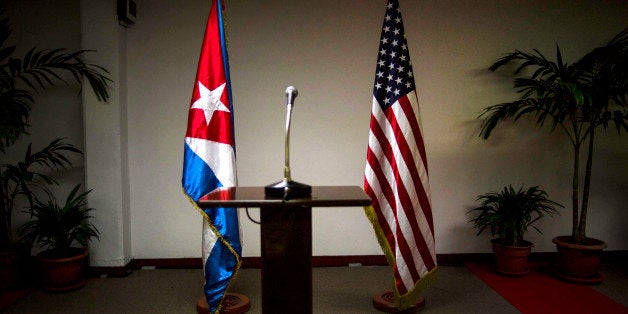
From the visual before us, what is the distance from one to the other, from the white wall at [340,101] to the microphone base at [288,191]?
2.00 m

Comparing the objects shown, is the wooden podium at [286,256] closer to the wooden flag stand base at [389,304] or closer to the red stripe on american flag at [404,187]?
the red stripe on american flag at [404,187]

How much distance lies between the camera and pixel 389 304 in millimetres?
2732

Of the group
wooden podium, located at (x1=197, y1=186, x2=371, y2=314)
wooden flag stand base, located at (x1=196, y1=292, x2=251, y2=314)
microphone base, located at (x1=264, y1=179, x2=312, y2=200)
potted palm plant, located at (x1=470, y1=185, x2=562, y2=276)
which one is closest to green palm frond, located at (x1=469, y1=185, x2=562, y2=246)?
potted palm plant, located at (x1=470, y1=185, x2=562, y2=276)

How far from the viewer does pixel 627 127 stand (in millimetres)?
2959

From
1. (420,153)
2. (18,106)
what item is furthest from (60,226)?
(420,153)

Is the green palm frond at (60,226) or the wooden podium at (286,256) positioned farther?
the green palm frond at (60,226)

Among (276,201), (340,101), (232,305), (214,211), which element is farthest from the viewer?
(340,101)

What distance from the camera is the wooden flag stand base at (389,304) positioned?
8.85 feet

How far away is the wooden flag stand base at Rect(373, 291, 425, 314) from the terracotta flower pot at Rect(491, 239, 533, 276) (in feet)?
2.95

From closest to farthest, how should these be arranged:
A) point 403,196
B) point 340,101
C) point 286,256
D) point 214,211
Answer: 1. point 286,256
2. point 214,211
3. point 403,196
4. point 340,101

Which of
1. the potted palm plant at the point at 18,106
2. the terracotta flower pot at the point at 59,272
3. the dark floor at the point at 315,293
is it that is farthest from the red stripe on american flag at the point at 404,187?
the terracotta flower pot at the point at 59,272

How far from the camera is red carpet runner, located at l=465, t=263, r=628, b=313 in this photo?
2.71 metres

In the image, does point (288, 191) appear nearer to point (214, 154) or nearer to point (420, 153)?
point (214, 154)

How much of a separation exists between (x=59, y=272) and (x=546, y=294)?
3.44 m
